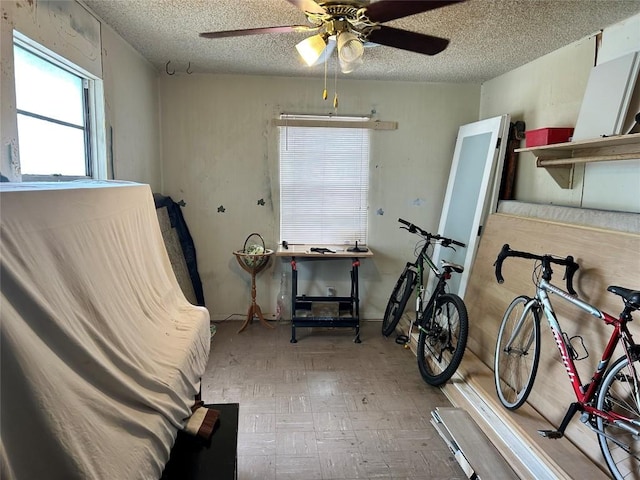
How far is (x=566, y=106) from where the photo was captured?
302 centimetres

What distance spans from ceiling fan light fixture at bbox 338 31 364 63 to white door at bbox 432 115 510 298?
1.90m

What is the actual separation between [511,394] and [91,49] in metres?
3.29

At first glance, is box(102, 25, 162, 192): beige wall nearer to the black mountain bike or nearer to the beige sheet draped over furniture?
the beige sheet draped over furniture

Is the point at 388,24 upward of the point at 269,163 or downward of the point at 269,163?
upward

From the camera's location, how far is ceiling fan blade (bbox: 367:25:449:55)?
6.77ft

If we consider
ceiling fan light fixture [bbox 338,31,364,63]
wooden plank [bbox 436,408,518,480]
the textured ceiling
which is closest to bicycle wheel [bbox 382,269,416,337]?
wooden plank [bbox 436,408,518,480]

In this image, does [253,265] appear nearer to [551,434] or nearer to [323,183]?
[323,183]

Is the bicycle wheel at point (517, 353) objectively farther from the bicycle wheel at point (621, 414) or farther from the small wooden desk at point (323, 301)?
the small wooden desk at point (323, 301)

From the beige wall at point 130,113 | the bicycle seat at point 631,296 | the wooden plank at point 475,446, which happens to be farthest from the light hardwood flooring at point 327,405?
the beige wall at point 130,113

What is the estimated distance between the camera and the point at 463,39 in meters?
2.90

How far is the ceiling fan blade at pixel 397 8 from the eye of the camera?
160 centimetres

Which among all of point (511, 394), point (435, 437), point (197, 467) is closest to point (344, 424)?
point (435, 437)

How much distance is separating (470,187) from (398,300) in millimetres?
1254

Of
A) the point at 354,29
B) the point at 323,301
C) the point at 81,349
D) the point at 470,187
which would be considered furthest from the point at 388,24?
the point at 81,349
